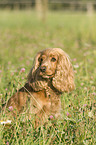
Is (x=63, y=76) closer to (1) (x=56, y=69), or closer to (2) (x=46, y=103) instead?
Answer: (1) (x=56, y=69)

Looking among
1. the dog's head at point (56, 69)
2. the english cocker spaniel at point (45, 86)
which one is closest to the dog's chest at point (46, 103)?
the english cocker spaniel at point (45, 86)

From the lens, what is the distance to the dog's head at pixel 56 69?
9.93 feet

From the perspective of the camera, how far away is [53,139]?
255 centimetres

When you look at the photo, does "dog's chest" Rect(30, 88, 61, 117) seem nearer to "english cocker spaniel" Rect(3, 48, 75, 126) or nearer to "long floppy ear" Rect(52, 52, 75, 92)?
"english cocker spaniel" Rect(3, 48, 75, 126)

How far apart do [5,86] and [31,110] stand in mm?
1047

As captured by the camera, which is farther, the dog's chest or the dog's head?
the dog's head

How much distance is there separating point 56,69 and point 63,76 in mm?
148

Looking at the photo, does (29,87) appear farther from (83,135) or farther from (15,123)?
(83,135)

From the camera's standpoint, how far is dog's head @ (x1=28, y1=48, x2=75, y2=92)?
3027 millimetres

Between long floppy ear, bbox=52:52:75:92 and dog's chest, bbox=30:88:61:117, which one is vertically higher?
long floppy ear, bbox=52:52:75:92

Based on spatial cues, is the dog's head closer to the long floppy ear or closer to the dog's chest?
the long floppy ear

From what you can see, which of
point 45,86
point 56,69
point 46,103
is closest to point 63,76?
point 56,69

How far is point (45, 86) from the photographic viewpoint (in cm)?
304

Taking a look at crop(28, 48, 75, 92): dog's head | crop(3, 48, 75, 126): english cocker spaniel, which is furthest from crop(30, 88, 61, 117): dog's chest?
crop(28, 48, 75, 92): dog's head
